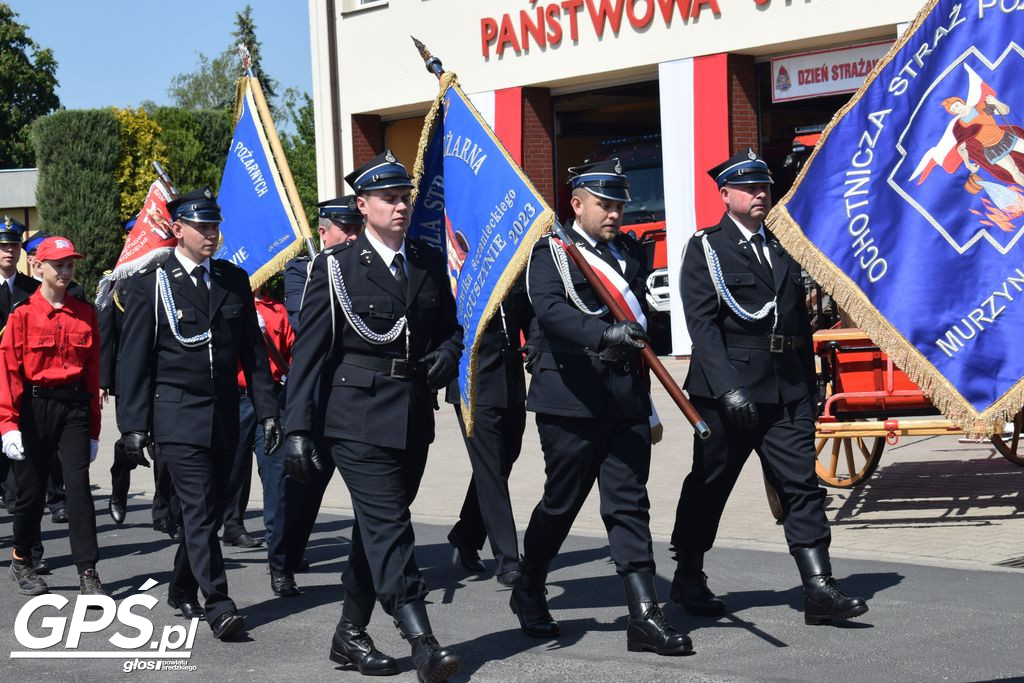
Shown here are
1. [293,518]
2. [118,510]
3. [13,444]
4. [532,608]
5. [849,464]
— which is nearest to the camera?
[532,608]

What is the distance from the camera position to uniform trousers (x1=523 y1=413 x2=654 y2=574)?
6.37m

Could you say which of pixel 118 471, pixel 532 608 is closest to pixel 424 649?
pixel 532 608

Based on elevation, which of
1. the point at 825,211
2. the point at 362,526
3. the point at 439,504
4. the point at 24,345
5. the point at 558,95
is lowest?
the point at 439,504

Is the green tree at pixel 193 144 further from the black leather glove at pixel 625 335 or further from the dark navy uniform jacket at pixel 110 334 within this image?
the black leather glove at pixel 625 335

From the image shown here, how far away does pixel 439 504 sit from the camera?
36.5 feet

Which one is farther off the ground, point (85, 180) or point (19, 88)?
point (19, 88)

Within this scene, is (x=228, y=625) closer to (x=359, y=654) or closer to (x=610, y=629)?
(x=359, y=654)

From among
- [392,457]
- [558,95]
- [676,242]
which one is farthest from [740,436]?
[558,95]

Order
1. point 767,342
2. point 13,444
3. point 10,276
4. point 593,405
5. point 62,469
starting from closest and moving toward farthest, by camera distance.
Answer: point 593,405
point 767,342
point 13,444
point 62,469
point 10,276

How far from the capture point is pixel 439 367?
622 cm

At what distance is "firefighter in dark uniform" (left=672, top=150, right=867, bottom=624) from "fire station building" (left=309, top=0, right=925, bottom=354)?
12.1m

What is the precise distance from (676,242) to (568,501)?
15.1m

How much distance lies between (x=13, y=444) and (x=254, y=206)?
7.89 ft

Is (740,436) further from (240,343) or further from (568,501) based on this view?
(240,343)
